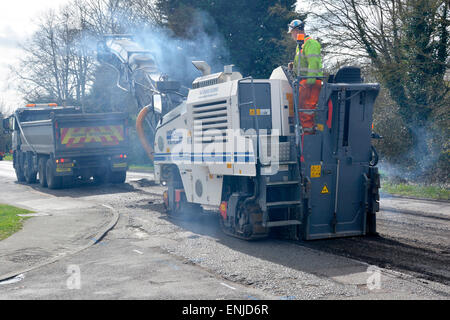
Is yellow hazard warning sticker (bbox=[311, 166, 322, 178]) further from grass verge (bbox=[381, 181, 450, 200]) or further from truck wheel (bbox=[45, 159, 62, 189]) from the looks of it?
truck wheel (bbox=[45, 159, 62, 189])

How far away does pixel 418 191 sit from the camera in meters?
16.8

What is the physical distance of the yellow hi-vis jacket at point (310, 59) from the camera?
9.09 m

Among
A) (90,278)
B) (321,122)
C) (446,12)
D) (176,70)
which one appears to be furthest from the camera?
(446,12)

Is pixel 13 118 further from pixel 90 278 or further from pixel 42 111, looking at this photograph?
pixel 90 278

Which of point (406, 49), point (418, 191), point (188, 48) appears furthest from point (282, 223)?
point (188, 48)

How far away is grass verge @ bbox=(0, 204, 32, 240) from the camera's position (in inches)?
430

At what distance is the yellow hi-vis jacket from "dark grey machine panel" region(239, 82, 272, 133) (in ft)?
2.04

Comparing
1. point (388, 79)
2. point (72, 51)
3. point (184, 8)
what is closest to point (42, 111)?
point (184, 8)

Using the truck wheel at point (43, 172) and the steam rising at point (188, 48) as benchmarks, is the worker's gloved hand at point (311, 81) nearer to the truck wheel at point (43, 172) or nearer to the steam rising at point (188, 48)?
the steam rising at point (188, 48)

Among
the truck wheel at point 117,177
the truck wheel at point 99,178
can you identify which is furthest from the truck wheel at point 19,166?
the truck wheel at point 117,177

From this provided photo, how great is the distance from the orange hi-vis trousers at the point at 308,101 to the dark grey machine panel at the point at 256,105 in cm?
50

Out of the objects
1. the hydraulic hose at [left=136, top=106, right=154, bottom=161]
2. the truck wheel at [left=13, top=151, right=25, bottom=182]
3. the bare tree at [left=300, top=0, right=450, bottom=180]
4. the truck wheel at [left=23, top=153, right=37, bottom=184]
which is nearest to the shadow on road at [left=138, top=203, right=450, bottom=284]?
the hydraulic hose at [left=136, top=106, right=154, bottom=161]

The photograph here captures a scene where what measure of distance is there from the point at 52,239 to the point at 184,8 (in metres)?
20.5
